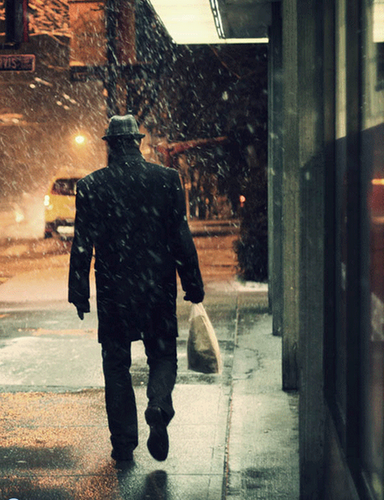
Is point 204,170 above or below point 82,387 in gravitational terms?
above

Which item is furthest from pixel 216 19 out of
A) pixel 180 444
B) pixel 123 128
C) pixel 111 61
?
pixel 111 61

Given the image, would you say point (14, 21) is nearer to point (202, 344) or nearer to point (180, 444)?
point (202, 344)

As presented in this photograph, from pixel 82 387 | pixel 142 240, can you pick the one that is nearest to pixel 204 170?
pixel 82 387

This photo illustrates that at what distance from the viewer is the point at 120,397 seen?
461 centimetres

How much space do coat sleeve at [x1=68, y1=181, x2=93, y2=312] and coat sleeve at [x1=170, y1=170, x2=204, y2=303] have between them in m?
0.49

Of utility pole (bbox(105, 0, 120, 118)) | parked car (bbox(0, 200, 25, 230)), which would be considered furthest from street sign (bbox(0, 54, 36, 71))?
parked car (bbox(0, 200, 25, 230))

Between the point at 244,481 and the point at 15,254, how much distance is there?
1378 cm

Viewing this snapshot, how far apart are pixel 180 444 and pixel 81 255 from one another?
1.33 metres

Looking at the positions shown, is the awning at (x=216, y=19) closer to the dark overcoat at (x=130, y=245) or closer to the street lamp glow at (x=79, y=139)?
the dark overcoat at (x=130, y=245)

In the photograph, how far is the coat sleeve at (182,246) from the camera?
4.68 meters

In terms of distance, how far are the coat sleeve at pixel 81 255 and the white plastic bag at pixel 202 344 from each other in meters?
1.82

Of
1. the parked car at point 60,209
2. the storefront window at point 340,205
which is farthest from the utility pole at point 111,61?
the storefront window at point 340,205

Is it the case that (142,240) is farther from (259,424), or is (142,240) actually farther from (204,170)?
(204,170)

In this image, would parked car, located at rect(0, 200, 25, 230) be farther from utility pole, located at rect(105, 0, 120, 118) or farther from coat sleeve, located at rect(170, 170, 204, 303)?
coat sleeve, located at rect(170, 170, 204, 303)
